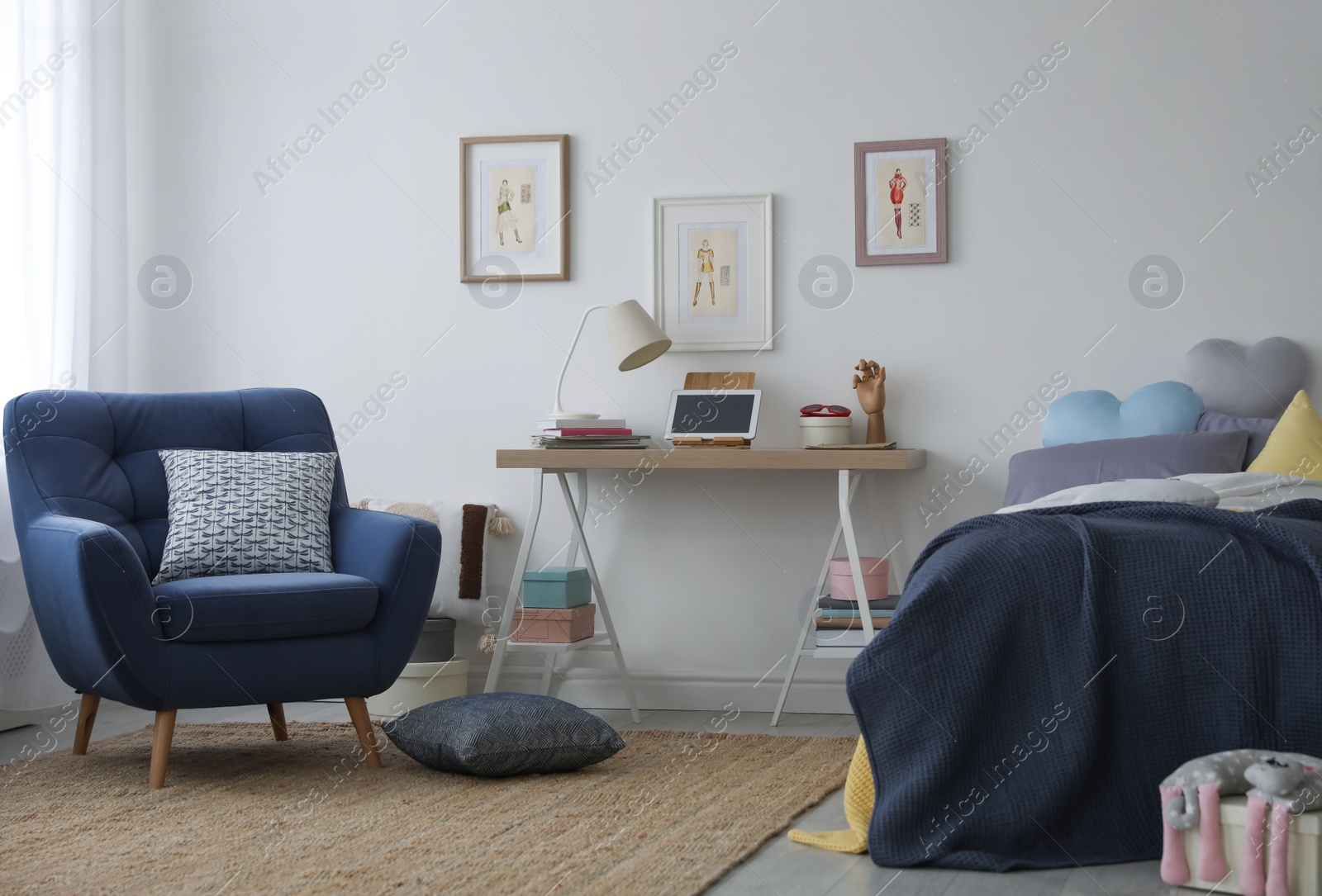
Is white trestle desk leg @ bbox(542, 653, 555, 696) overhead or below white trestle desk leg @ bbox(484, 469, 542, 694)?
below

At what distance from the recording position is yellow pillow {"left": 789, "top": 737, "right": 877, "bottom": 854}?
2.16 m

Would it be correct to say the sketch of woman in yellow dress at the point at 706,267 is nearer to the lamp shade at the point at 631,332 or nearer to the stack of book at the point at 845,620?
the lamp shade at the point at 631,332

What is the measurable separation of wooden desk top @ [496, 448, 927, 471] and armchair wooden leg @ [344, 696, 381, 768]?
87 cm

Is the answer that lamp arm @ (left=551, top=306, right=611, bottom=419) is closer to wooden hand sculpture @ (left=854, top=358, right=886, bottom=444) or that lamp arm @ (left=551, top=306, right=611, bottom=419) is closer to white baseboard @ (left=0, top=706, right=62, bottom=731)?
wooden hand sculpture @ (left=854, top=358, right=886, bottom=444)

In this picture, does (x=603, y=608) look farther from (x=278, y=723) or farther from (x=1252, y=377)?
(x=1252, y=377)

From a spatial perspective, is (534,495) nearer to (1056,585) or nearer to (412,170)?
(412,170)

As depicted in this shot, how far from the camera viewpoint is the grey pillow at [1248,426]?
10.9 ft

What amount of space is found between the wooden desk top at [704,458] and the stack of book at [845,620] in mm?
391

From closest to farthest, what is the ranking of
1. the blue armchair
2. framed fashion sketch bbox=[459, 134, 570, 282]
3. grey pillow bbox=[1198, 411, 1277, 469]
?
the blue armchair, grey pillow bbox=[1198, 411, 1277, 469], framed fashion sketch bbox=[459, 134, 570, 282]

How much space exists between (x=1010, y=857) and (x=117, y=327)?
332cm

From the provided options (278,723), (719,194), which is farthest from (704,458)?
(278,723)

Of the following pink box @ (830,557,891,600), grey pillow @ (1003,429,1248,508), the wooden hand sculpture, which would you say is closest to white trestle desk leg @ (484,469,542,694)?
pink box @ (830,557,891,600)

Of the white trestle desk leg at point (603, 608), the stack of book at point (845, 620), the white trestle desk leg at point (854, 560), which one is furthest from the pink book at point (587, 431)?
the stack of book at point (845, 620)

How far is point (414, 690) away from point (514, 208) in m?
1.58
